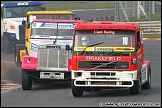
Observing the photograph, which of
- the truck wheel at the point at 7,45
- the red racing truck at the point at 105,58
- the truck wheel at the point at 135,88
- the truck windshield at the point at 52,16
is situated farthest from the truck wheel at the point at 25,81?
the truck wheel at the point at 7,45

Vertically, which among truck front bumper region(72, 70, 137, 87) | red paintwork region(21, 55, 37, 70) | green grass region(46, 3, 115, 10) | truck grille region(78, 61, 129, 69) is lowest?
truck front bumper region(72, 70, 137, 87)

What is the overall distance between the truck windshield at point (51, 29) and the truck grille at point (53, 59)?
147cm

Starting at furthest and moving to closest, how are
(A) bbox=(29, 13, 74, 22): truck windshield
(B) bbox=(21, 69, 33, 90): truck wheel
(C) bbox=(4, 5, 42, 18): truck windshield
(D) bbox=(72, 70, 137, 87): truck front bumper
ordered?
(C) bbox=(4, 5, 42, 18): truck windshield < (A) bbox=(29, 13, 74, 22): truck windshield < (B) bbox=(21, 69, 33, 90): truck wheel < (D) bbox=(72, 70, 137, 87): truck front bumper

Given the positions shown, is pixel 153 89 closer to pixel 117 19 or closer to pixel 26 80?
pixel 26 80

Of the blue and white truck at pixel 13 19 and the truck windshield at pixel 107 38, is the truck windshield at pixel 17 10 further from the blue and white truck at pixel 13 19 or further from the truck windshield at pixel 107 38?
the truck windshield at pixel 107 38

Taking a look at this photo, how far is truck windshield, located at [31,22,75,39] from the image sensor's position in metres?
22.0

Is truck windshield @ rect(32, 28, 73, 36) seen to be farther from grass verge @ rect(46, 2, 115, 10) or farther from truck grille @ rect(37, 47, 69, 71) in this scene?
grass verge @ rect(46, 2, 115, 10)

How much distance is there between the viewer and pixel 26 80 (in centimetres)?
2041

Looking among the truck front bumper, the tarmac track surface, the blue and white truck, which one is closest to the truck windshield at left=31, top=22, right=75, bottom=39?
the tarmac track surface

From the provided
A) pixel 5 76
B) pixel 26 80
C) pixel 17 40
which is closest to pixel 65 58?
pixel 26 80

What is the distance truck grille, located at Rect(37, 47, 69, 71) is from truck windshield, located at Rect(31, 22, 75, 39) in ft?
4.82

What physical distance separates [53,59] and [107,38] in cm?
283

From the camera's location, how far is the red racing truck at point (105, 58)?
17859 millimetres

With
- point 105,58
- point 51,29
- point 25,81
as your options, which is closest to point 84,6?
point 51,29
